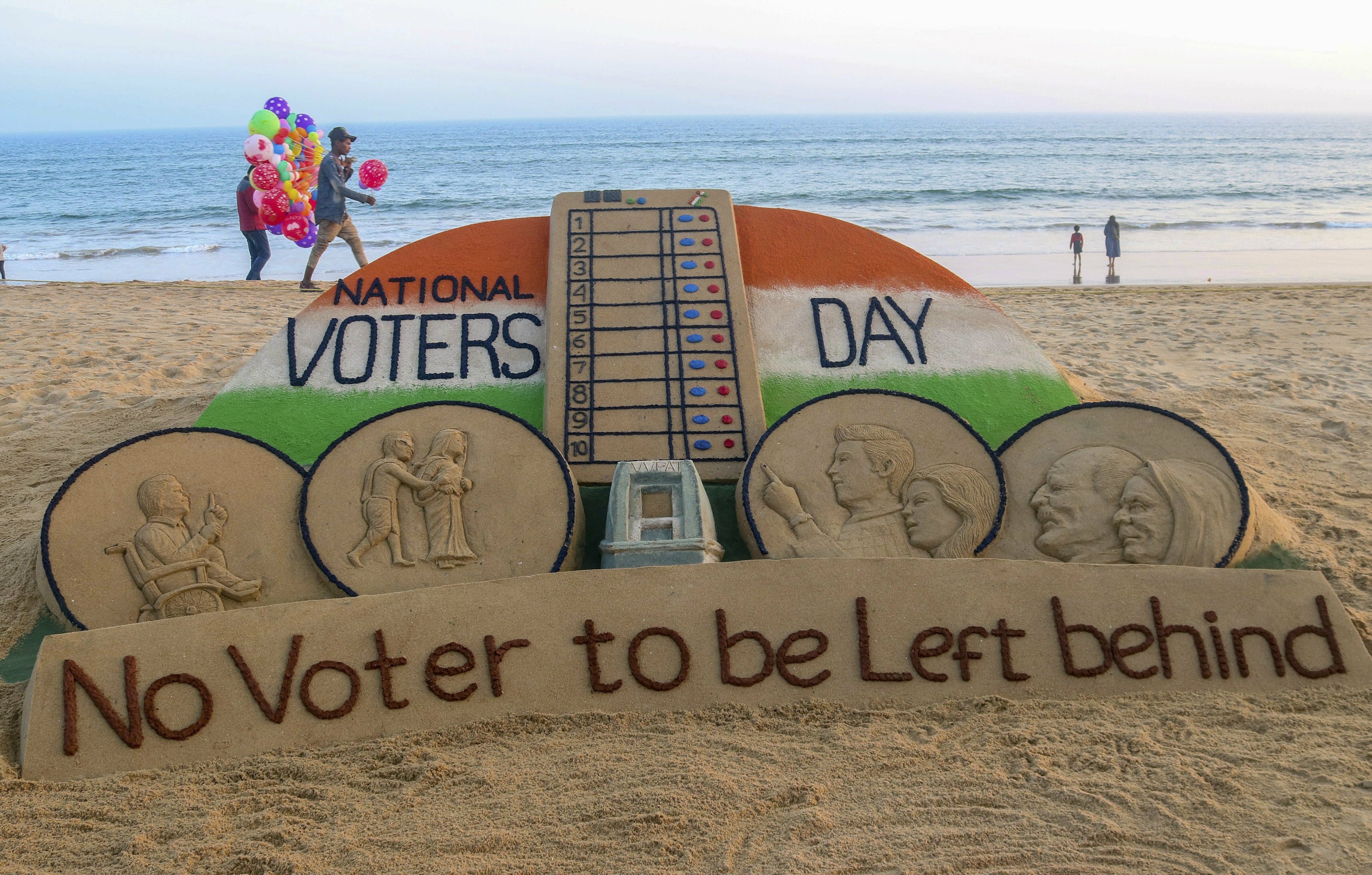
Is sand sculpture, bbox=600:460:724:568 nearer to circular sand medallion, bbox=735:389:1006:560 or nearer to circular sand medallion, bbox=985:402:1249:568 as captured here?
circular sand medallion, bbox=735:389:1006:560

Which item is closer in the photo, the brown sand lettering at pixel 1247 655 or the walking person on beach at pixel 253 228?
the brown sand lettering at pixel 1247 655

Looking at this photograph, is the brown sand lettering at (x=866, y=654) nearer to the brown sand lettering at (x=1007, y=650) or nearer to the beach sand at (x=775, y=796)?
the beach sand at (x=775, y=796)

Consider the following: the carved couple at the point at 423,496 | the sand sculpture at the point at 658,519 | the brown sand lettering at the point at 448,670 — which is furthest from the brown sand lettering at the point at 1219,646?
the carved couple at the point at 423,496

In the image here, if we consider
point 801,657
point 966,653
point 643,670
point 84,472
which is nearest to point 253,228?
point 84,472

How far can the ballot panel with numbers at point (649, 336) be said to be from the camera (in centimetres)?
405

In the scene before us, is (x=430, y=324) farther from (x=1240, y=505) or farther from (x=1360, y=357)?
(x=1360, y=357)

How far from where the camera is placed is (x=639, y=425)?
13.4 feet

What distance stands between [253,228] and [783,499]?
8.49 m

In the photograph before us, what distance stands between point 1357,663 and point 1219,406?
3431 mm

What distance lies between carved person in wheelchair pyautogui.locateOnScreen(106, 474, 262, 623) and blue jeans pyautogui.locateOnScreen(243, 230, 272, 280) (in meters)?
7.83

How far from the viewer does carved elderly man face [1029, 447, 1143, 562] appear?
3502 millimetres

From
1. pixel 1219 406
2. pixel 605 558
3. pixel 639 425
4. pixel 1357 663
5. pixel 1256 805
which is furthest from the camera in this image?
pixel 1219 406

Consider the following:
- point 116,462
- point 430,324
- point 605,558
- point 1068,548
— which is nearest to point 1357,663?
point 1068,548

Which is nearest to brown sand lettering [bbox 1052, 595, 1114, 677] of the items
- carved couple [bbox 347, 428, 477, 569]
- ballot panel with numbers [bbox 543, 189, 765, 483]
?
ballot panel with numbers [bbox 543, 189, 765, 483]
